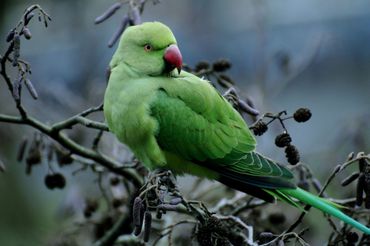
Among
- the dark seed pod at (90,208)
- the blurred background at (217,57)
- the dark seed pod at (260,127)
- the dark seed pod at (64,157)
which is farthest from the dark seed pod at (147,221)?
the blurred background at (217,57)

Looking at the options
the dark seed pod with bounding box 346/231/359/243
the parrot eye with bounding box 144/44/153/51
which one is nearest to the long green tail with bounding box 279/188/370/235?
the dark seed pod with bounding box 346/231/359/243

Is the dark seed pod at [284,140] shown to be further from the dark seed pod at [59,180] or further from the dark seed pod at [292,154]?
the dark seed pod at [59,180]

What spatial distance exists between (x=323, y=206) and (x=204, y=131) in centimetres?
46

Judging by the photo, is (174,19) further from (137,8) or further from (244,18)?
(137,8)

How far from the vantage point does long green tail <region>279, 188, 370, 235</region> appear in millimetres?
2098

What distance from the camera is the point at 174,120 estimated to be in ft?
7.80

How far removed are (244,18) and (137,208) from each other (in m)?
6.34

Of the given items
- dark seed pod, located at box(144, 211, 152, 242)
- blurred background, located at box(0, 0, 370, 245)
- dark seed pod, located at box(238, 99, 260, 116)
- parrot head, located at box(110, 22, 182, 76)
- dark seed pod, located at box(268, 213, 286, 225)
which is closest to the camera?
dark seed pod, located at box(144, 211, 152, 242)

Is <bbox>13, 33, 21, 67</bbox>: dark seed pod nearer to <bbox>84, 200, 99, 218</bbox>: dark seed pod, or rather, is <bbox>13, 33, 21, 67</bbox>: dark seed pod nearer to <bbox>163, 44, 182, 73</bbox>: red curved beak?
<bbox>163, 44, 182, 73</bbox>: red curved beak

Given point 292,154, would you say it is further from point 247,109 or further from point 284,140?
point 247,109

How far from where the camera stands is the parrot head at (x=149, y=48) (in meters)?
2.38

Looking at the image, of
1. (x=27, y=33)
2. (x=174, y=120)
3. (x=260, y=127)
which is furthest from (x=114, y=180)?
(x=27, y=33)

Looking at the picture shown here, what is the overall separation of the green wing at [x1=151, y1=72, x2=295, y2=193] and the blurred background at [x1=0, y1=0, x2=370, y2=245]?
111 cm

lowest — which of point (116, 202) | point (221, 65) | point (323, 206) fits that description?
point (116, 202)
